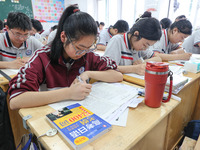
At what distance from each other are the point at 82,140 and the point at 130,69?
0.96 metres

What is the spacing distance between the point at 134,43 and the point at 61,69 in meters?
0.76

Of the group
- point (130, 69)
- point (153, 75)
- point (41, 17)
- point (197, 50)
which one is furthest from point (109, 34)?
point (41, 17)

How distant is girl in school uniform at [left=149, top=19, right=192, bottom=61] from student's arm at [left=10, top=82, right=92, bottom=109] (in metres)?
1.48

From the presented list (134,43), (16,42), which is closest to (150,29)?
(134,43)

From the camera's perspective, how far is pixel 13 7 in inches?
199

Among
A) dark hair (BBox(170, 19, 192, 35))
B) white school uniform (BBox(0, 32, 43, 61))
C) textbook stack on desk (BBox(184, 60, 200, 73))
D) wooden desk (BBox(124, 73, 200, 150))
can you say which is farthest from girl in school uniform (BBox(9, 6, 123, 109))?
dark hair (BBox(170, 19, 192, 35))

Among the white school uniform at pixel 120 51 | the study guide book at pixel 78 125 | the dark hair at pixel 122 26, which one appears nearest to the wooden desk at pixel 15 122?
the study guide book at pixel 78 125

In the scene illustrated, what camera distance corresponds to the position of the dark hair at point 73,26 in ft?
2.60

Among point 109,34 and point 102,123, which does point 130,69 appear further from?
point 109,34

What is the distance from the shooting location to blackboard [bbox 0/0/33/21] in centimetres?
489

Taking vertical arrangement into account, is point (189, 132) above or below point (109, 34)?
below

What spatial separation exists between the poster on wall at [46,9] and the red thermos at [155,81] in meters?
5.71

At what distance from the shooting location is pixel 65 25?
84 cm

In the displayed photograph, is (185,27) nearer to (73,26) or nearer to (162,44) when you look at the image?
(162,44)
